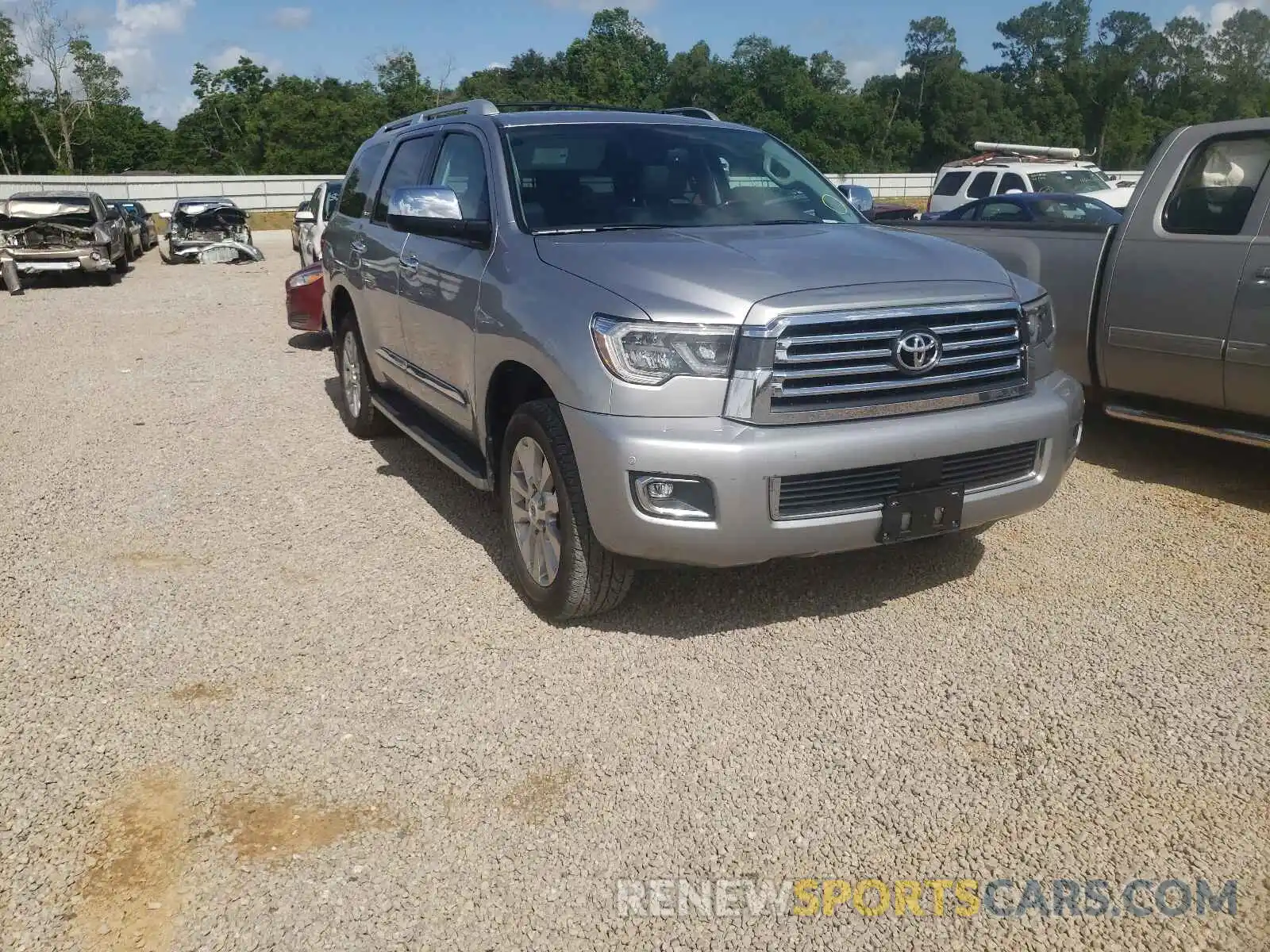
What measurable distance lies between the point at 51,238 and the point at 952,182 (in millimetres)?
16000

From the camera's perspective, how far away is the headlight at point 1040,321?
161 inches

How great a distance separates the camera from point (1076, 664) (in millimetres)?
3883

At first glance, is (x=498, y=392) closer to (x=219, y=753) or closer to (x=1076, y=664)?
(x=219, y=753)

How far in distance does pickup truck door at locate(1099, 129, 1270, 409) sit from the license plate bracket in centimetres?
241

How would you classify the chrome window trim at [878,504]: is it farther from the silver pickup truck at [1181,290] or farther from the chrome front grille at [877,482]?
the silver pickup truck at [1181,290]

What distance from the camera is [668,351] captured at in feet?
11.8

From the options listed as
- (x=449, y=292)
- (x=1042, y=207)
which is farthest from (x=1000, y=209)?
(x=449, y=292)

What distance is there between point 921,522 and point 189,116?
90404 mm

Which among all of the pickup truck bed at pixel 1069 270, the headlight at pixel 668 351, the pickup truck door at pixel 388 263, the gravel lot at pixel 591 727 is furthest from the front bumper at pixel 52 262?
the headlight at pixel 668 351

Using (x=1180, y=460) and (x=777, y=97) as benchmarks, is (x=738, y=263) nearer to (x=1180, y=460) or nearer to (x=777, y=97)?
(x=1180, y=460)

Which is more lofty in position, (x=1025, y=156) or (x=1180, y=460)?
(x=1025, y=156)

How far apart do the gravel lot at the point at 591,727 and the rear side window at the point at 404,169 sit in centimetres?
164

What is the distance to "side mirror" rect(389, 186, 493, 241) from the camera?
4.54 metres

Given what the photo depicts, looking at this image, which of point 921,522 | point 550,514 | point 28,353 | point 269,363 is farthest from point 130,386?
point 921,522
